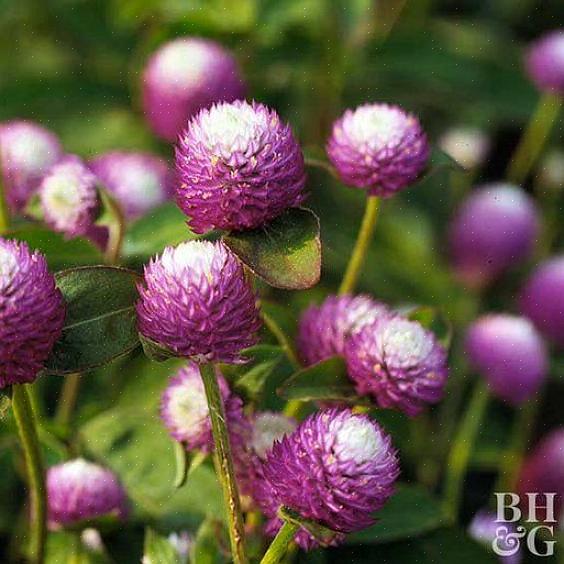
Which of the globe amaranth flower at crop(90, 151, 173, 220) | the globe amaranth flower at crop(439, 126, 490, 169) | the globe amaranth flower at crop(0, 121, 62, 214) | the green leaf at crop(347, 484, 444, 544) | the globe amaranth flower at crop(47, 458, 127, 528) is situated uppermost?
the globe amaranth flower at crop(0, 121, 62, 214)

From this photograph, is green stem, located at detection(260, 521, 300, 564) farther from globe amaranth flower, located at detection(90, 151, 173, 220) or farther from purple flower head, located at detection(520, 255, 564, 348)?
purple flower head, located at detection(520, 255, 564, 348)

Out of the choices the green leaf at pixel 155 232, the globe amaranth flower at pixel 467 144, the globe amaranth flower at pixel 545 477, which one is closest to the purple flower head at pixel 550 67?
the globe amaranth flower at pixel 467 144

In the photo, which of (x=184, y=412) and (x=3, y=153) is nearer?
(x=184, y=412)

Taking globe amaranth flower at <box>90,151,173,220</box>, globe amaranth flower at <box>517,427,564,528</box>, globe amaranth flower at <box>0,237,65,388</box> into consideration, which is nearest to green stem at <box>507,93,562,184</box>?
globe amaranth flower at <box>517,427,564,528</box>

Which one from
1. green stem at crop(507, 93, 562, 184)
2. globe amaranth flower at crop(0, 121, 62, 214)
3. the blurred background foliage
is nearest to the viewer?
globe amaranth flower at crop(0, 121, 62, 214)

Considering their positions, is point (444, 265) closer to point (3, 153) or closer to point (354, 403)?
point (3, 153)

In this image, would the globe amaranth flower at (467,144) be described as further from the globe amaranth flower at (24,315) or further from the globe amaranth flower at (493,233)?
the globe amaranth flower at (24,315)

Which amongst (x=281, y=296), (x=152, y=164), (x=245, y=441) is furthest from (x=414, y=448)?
(x=245, y=441)
